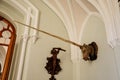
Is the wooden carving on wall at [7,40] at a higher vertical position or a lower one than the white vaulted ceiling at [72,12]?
lower

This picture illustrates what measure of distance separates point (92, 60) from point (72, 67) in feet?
2.05

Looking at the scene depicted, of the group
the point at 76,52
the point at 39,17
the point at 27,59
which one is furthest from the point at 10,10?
the point at 76,52

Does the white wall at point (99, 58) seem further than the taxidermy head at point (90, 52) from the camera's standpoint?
No

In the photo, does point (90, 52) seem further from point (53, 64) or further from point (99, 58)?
point (53, 64)

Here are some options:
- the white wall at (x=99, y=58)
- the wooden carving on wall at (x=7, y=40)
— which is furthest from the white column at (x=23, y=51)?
the white wall at (x=99, y=58)

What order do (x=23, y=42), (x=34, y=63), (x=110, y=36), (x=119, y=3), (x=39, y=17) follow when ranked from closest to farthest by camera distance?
(x=110, y=36), (x=119, y=3), (x=34, y=63), (x=23, y=42), (x=39, y=17)

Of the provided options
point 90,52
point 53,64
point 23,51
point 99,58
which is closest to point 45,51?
point 53,64

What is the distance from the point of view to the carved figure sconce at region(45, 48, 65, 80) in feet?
11.8

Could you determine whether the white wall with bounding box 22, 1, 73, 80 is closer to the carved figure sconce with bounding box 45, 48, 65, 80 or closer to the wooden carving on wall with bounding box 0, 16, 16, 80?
the carved figure sconce with bounding box 45, 48, 65, 80

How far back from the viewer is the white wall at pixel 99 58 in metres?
2.98

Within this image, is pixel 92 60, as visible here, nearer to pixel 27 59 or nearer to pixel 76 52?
pixel 76 52

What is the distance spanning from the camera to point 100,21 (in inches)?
141

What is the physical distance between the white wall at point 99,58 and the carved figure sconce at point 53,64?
1.56ft

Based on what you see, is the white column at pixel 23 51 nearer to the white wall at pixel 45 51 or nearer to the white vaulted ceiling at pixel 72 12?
the white wall at pixel 45 51
